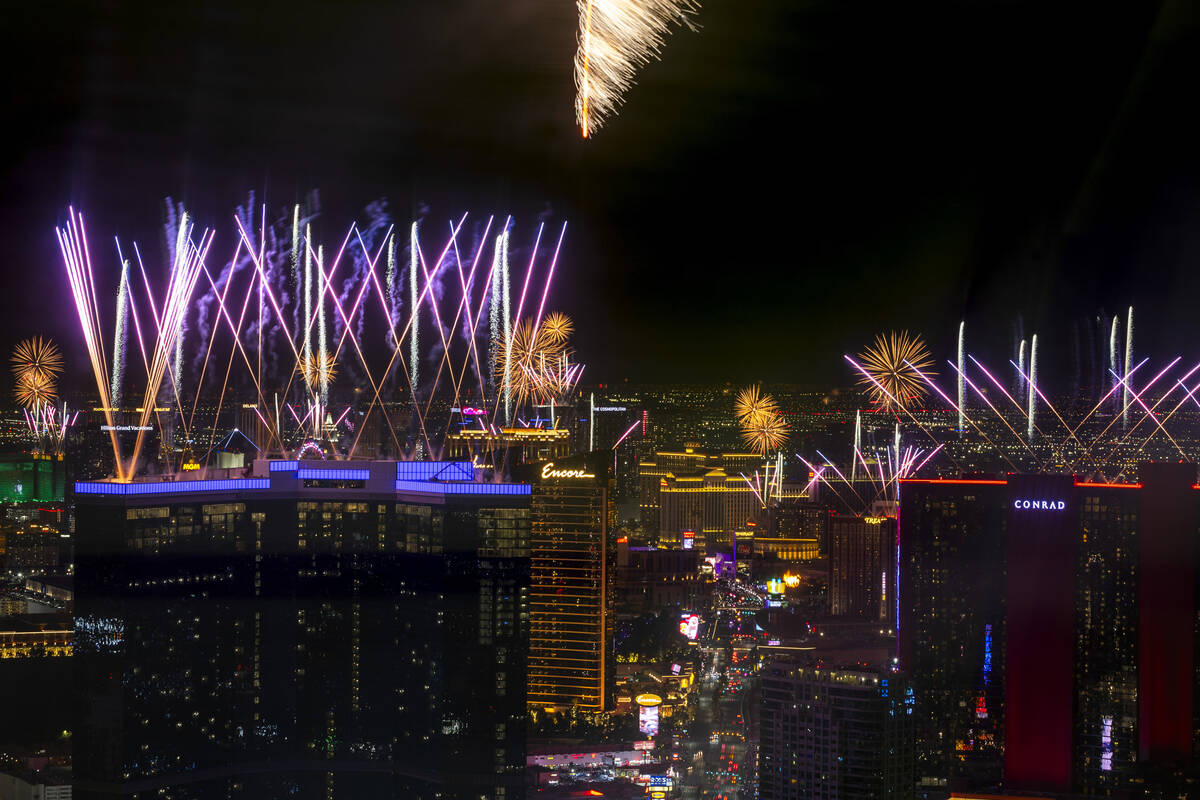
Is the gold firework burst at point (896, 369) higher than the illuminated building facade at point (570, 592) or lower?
higher

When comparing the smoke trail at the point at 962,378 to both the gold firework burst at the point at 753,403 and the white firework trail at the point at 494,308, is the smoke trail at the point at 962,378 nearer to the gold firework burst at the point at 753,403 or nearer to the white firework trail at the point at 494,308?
the gold firework burst at the point at 753,403

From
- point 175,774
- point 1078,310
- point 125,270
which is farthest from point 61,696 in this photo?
point 1078,310

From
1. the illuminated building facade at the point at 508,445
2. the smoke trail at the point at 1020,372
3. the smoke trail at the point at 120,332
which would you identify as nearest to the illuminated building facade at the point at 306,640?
the illuminated building facade at the point at 508,445

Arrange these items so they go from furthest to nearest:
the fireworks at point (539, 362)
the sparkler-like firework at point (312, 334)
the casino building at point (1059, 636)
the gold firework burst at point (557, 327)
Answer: the casino building at point (1059, 636), the fireworks at point (539, 362), the gold firework burst at point (557, 327), the sparkler-like firework at point (312, 334)

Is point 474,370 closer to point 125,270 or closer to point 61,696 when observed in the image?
point 125,270

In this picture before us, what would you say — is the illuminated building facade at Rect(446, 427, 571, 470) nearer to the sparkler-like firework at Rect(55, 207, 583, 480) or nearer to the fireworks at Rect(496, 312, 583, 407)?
the sparkler-like firework at Rect(55, 207, 583, 480)
